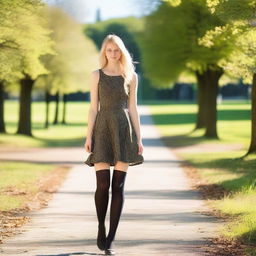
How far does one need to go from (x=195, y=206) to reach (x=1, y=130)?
24.8m

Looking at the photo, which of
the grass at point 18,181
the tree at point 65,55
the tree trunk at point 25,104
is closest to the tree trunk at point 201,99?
the tree at point 65,55

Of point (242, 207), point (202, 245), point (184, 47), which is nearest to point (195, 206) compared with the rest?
point (242, 207)

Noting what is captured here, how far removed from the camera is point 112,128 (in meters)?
7.96

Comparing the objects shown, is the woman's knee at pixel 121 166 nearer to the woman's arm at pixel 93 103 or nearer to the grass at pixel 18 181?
the woman's arm at pixel 93 103

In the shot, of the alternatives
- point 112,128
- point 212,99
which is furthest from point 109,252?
point 212,99

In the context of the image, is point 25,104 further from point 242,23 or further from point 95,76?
point 95,76

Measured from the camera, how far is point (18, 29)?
21.4 m

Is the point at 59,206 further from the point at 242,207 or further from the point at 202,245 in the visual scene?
the point at 202,245

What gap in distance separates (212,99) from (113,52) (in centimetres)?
2727

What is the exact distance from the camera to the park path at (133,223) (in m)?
8.22

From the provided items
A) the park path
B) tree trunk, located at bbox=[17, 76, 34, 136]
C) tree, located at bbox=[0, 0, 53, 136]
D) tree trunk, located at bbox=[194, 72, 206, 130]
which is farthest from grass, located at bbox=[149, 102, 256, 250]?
tree trunk, located at bbox=[17, 76, 34, 136]

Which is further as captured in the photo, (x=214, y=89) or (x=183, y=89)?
(x=183, y=89)

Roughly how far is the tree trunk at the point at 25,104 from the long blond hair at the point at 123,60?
27.2 meters

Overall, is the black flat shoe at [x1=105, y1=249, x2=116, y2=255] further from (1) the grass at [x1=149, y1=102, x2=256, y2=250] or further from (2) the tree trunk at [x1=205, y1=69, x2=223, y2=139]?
(2) the tree trunk at [x1=205, y1=69, x2=223, y2=139]
